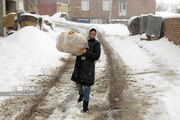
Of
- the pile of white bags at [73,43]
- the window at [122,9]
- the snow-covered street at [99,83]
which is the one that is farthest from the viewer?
the window at [122,9]

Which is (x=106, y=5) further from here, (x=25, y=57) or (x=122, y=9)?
(x=25, y=57)

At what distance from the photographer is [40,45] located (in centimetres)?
1254

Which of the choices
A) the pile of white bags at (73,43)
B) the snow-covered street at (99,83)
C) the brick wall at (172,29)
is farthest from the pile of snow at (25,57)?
the brick wall at (172,29)

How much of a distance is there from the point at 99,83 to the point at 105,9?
33.0 m

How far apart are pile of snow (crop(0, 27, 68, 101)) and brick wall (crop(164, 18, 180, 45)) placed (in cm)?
573

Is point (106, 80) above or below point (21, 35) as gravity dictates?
below

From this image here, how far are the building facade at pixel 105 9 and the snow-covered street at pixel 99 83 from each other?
2709 cm

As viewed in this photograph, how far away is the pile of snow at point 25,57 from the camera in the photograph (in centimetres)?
772

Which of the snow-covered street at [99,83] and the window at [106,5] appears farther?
the window at [106,5]

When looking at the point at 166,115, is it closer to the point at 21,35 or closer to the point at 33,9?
the point at 21,35

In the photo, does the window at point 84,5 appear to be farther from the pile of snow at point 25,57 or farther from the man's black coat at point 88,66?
the man's black coat at point 88,66

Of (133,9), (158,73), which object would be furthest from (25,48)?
(133,9)

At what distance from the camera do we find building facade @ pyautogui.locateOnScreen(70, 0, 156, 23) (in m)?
38.8

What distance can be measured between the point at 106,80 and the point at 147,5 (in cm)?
3457
